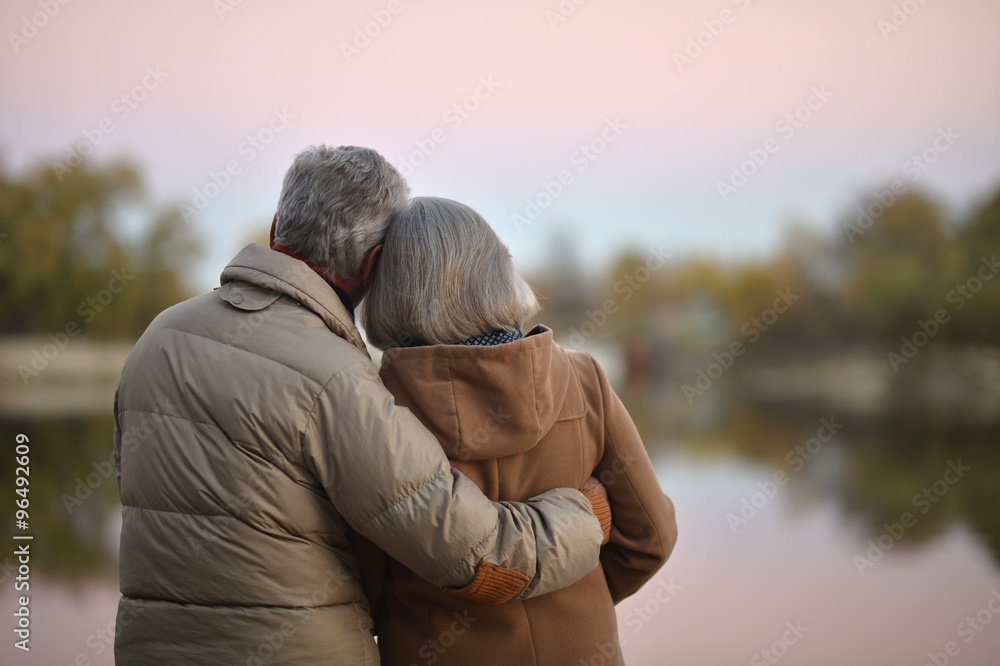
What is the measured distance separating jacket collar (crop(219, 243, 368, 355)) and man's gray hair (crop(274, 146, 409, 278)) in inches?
2.2

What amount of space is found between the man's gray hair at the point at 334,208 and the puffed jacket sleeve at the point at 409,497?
190mm

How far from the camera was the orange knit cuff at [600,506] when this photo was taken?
1243mm

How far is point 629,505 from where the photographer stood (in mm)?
1302

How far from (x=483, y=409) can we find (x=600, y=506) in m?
0.27

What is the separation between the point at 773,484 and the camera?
823 cm

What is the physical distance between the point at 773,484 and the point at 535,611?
765 cm

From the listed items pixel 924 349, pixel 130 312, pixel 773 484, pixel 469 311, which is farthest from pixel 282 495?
pixel 924 349

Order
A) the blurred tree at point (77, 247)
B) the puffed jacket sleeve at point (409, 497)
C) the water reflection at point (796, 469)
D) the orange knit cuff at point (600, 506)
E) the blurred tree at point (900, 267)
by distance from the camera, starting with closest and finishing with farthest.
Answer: the puffed jacket sleeve at point (409, 497), the orange knit cuff at point (600, 506), the water reflection at point (796, 469), the blurred tree at point (77, 247), the blurred tree at point (900, 267)

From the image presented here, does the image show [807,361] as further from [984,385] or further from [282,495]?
[282,495]

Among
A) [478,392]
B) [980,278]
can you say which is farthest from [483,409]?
[980,278]

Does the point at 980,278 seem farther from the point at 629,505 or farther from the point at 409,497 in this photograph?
the point at 409,497

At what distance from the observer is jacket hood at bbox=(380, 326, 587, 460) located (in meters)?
1.11

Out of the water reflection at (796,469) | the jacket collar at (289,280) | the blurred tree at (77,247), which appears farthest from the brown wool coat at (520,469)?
the blurred tree at (77,247)

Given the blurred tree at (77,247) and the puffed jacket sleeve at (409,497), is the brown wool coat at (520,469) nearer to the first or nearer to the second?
the puffed jacket sleeve at (409,497)
